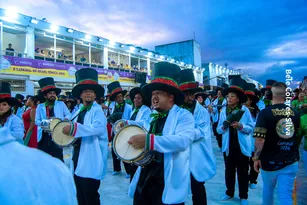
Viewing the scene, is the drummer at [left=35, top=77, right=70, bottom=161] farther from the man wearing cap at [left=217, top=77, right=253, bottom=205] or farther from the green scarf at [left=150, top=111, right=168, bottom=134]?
the man wearing cap at [left=217, top=77, right=253, bottom=205]

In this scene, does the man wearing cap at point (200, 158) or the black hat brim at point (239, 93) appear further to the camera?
the black hat brim at point (239, 93)

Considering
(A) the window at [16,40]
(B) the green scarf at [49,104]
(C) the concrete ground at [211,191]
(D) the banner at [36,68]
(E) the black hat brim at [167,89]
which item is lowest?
(C) the concrete ground at [211,191]

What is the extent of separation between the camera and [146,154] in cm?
231

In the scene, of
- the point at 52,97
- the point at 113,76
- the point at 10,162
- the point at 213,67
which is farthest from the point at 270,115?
the point at 213,67

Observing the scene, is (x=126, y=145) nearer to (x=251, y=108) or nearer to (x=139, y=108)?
(x=139, y=108)

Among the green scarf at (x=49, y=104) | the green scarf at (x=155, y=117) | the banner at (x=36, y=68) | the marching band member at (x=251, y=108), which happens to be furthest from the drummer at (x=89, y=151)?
the banner at (x=36, y=68)

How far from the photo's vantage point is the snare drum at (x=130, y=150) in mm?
2299

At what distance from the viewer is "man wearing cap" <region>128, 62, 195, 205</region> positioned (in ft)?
7.41

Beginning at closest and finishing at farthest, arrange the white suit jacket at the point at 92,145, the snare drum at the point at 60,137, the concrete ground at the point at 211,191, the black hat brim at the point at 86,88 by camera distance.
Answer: the white suit jacket at the point at 92,145, the snare drum at the point at 60,137, the black hat brim at the point at 86,88, the concrete ground at the point at 211,191

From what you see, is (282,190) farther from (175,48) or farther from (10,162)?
(175,48)

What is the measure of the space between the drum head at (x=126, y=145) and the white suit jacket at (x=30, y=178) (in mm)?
1462

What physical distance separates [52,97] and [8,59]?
11.5 metres

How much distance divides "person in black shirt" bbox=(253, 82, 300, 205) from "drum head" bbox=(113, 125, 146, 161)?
173 centimetres

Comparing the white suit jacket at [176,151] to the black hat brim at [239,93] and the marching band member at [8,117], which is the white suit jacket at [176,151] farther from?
the marching band member at [8,117]
